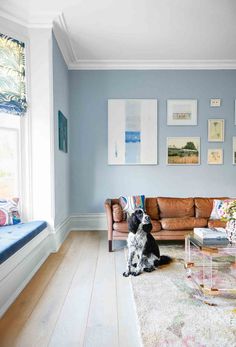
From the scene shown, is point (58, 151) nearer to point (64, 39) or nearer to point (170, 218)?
point (64, 39)

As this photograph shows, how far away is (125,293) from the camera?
240 centimetres

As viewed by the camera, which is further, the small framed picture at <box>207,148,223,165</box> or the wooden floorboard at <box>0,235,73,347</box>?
the small framed picture at <box>207,148,223,165</box>

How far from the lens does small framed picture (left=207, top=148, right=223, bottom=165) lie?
4820 millimetres

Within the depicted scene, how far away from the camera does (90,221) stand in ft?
16.0

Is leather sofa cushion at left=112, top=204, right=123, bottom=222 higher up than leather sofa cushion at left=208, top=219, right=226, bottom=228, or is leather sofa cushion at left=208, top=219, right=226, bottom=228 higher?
leather sofa cushion at left=112, top=204, right=123, bottom=222

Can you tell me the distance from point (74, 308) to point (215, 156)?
3.77 metres

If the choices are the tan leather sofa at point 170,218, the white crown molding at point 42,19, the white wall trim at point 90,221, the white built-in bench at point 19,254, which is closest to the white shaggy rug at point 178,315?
the tan leather sofa at point 170,218

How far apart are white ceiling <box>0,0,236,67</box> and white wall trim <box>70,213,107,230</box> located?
285cm

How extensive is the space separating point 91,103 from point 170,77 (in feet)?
5.18

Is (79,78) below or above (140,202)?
above

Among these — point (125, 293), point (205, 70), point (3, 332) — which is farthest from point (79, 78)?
point (3, 332)

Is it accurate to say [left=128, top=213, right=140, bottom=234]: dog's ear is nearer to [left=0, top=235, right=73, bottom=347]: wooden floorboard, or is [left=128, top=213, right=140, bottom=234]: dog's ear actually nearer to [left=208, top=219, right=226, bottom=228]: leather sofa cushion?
[left=0, top=235, right=73, bottom=347]: wooden floorboard

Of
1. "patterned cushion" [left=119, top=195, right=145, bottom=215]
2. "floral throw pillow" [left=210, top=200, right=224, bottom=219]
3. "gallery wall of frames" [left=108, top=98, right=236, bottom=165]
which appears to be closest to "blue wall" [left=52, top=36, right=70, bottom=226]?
"gallery wall of frames" [left=108, top=98, right=236, bottom=165]

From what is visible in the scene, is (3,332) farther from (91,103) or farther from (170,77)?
(170,77)
